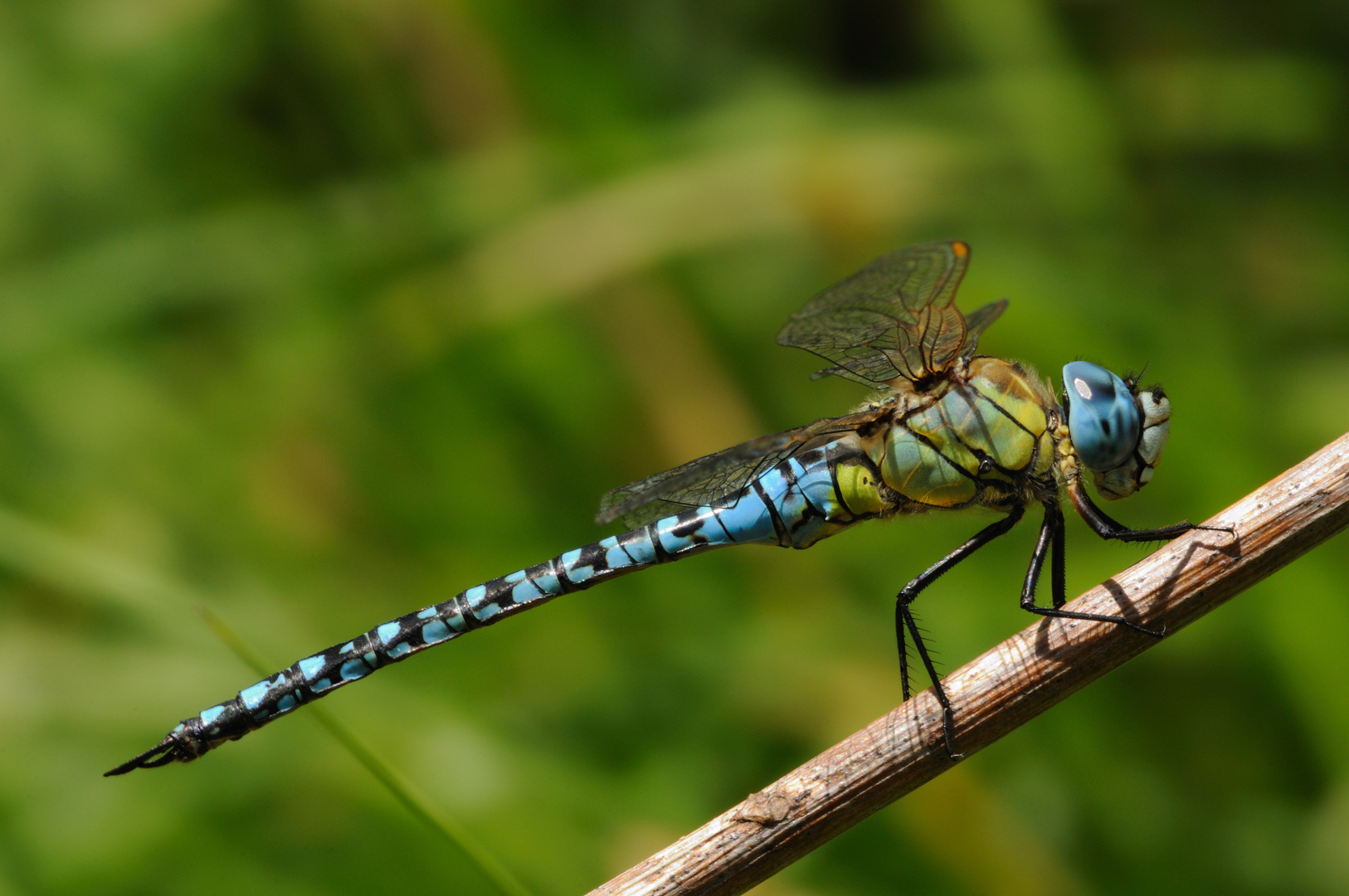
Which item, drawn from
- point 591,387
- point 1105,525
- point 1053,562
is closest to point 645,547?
point 1053,562

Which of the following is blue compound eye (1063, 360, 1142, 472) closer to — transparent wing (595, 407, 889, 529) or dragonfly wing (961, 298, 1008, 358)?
dragonfly wing (961, 298, 1008, 358)

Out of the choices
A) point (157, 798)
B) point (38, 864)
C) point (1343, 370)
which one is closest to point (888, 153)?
point (1343, 370)

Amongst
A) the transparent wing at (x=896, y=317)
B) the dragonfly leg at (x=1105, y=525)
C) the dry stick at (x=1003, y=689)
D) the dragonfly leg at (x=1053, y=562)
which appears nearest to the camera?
the dry stick at (x=1003, y=689)

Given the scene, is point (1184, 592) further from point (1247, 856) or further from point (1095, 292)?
point (1095, 292)

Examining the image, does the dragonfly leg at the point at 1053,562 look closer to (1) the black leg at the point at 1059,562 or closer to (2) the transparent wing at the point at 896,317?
(1) the black leg at the point at 1059,562

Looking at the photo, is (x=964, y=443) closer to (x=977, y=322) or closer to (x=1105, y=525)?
(x=1105, y=525)

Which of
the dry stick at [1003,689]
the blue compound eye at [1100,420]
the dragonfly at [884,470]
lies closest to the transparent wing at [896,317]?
the dragonfly at [884,470]
